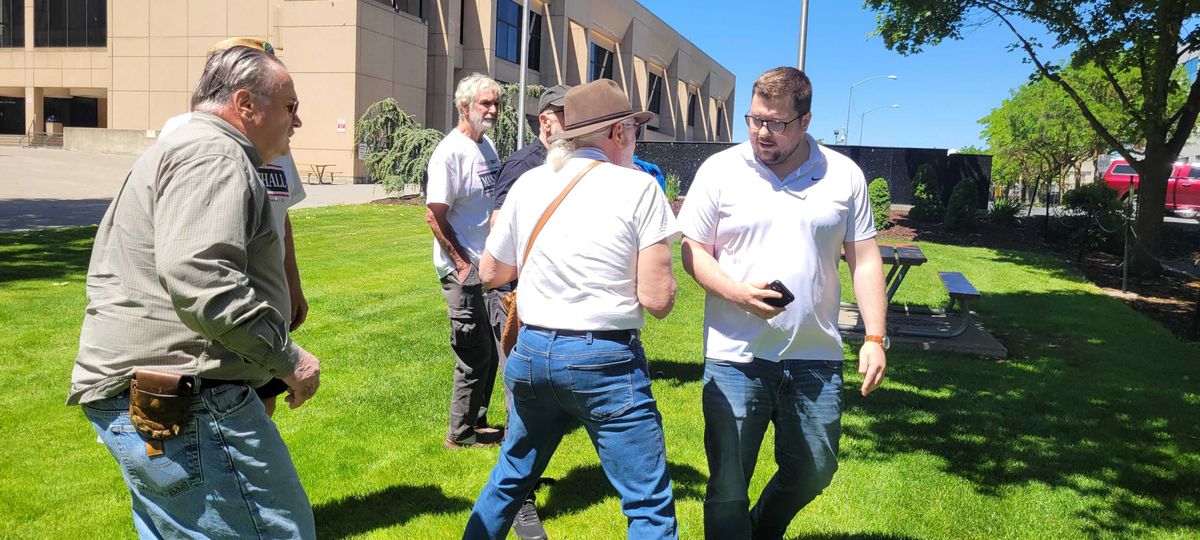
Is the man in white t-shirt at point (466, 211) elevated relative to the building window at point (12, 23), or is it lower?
lower

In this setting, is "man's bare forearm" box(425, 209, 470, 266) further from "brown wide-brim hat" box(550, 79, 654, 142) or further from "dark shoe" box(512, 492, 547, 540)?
"brown wide-brim hat" box(550, 79, 654, 142)

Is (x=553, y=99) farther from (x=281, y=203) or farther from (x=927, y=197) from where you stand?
(x=927, y=197)

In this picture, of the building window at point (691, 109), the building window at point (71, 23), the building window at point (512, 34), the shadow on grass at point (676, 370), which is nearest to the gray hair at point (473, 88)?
the shadow on grass at point (676, 370)

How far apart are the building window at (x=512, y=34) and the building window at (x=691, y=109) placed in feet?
100

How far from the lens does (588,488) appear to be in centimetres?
457

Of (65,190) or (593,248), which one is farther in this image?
(65,190)

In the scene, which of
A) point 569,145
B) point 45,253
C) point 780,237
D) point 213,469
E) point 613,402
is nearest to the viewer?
point 213,469

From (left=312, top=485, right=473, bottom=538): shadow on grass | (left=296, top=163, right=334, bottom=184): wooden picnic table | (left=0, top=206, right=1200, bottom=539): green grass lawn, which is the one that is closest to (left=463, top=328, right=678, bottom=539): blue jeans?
(left=0, top=206, right=1200, bottom=539): green grass lawn

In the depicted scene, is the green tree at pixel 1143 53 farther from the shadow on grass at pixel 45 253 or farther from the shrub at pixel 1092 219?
the shadow on grass at pixel 45 253

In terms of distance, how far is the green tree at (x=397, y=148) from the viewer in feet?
88.9

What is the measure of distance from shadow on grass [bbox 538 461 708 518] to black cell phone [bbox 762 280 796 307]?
5.21 ft

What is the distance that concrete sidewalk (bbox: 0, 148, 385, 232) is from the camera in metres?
17.1

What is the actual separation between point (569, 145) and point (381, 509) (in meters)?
2.26

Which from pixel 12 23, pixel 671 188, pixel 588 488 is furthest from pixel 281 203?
pixel 12 23
